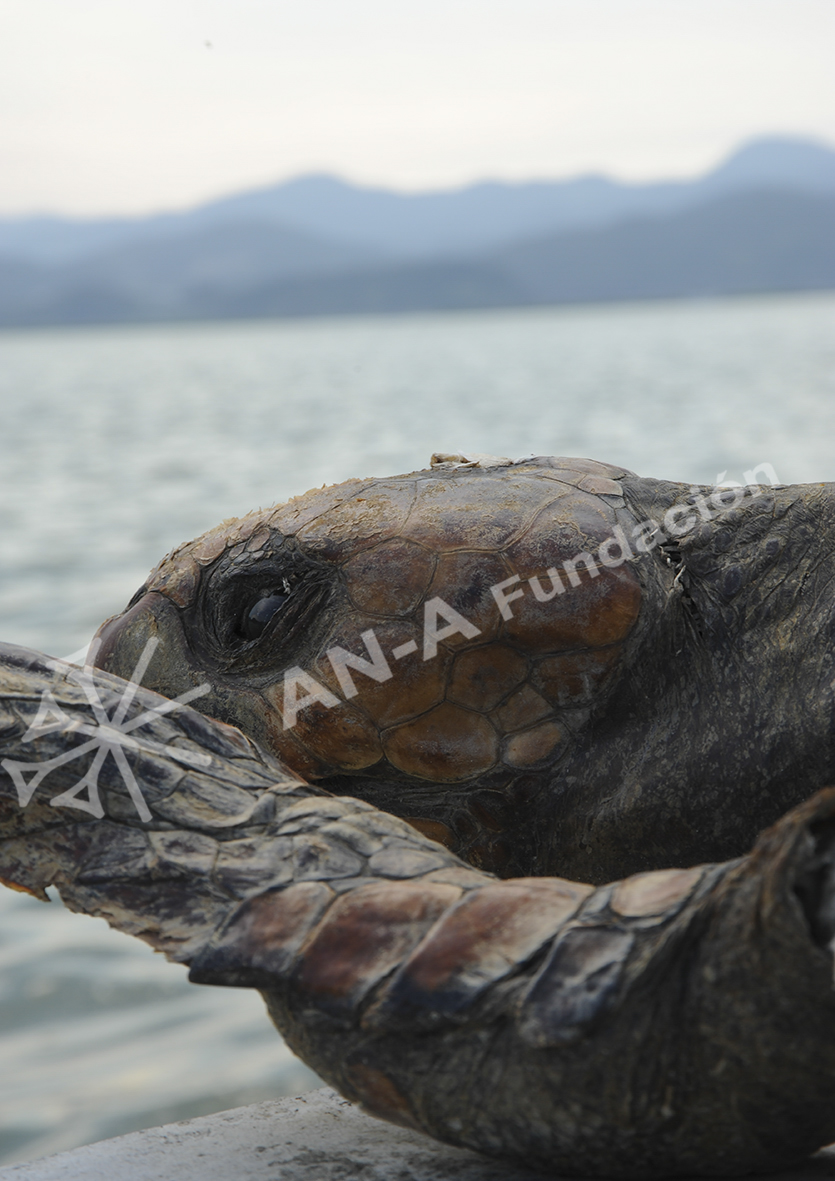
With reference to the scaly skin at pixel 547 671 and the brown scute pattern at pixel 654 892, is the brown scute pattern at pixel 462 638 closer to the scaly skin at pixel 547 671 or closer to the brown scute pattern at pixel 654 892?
the scaly skin at pixel 547 671

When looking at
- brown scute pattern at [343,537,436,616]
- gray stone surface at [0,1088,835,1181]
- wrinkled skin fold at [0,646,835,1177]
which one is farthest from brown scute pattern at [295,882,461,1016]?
brown scute pattern at [343,537,436,616]

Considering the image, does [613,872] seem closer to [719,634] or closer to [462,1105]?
[719,634]

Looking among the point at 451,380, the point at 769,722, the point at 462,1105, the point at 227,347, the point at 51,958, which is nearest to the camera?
the point at 462,1105

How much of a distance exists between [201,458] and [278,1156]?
20555 millimetres

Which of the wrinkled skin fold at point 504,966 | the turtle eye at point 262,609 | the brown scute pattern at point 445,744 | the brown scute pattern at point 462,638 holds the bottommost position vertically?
the wrinkled skin fold at point 504,966

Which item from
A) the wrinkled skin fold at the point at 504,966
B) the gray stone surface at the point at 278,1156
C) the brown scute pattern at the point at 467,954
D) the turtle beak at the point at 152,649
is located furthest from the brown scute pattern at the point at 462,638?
the brown scute pattern at the point at 467,954

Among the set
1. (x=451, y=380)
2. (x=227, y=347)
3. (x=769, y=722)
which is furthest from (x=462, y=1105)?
(x=227, y=347)

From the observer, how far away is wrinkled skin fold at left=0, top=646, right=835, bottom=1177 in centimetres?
114

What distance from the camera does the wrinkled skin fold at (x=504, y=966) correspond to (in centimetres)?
114

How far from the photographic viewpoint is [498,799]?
206 centimetres

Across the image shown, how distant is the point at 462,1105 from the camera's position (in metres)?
1.29

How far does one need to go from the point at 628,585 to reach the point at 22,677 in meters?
1.01

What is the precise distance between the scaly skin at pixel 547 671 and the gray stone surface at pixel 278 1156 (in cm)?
54

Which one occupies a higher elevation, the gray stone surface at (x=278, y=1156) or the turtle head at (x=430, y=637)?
the turtle head at (x=430, y=637)
